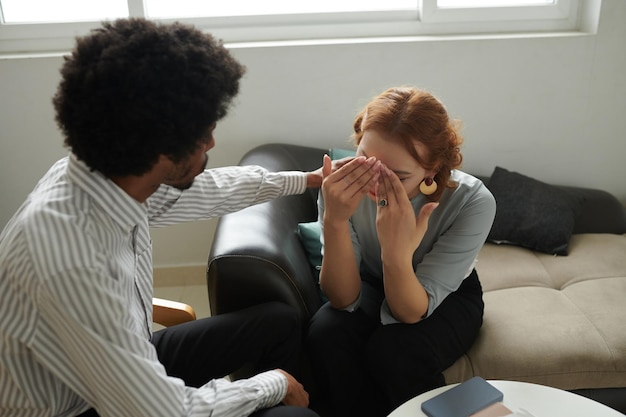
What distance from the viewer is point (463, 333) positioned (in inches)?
65.3

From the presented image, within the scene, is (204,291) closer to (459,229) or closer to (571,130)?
(459,229)

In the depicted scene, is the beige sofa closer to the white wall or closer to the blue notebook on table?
the blue notebook on table

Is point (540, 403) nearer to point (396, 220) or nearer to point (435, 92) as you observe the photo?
point (396, 220)

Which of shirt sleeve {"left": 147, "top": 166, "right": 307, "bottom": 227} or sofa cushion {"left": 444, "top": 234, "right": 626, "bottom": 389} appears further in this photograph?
sofa cushion {"left": 444, "top": 234, "right": 626, "bottom": 389}

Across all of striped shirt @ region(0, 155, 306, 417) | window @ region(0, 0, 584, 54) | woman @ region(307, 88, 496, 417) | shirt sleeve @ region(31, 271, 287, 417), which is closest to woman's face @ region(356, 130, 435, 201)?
woman @ region(307, 88, 496, 417)

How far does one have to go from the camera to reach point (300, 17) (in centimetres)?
254

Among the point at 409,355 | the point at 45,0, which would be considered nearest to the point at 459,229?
the point at 409,355

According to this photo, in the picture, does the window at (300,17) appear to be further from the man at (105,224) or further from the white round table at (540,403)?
the white round table at (540,403)

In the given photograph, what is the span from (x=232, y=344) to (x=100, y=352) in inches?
21.4

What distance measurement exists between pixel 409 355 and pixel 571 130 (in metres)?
1.52

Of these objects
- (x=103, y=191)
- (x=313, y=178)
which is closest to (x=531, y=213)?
(x=313, y=178)

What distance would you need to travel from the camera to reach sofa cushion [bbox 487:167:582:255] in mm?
2289

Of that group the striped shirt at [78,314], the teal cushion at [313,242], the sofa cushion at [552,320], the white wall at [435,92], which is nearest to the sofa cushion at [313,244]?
the teal cushion at [313,242]

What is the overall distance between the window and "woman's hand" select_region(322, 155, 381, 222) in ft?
3.95
